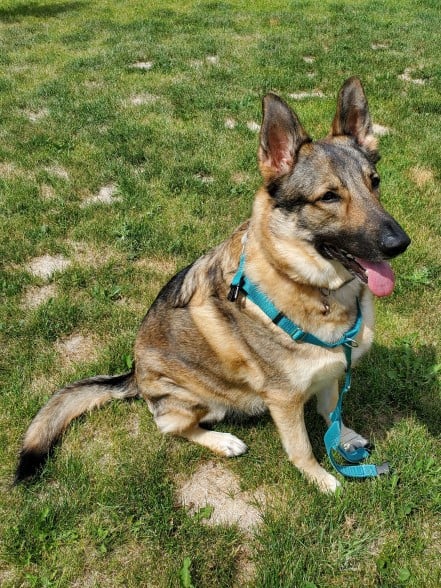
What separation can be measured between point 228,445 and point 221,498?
0.34m

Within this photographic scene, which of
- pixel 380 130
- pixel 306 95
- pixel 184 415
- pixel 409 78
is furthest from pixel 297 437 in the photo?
pixel 409 78

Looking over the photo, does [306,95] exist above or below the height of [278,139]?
below

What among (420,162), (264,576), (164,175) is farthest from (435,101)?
(264,576)

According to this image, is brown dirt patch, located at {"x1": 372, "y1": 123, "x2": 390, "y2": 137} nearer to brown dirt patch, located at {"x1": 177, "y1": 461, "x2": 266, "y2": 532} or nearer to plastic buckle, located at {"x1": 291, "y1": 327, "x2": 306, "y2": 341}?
plastic buckle, located at {"x1": 291, "y1": 327, "x2": 306, "y2": 341}

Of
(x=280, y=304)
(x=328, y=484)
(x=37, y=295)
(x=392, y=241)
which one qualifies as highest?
(x=392, y=241)

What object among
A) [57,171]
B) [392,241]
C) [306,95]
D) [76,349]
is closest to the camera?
[392,241]

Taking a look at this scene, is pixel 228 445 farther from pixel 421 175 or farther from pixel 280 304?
pixel 421 175

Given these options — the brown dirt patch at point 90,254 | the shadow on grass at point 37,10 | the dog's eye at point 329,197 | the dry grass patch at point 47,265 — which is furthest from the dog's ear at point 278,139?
the shadow on grass at point 37,10

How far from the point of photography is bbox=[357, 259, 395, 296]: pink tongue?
7.93ft

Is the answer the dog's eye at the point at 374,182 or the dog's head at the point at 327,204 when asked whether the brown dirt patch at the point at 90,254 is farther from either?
the dog's eye at the point at 374,182

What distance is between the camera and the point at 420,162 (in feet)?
20.1

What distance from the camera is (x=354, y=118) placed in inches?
112

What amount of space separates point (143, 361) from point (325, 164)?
5.70ft

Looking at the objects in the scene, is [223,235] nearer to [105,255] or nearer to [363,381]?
[105,255]
